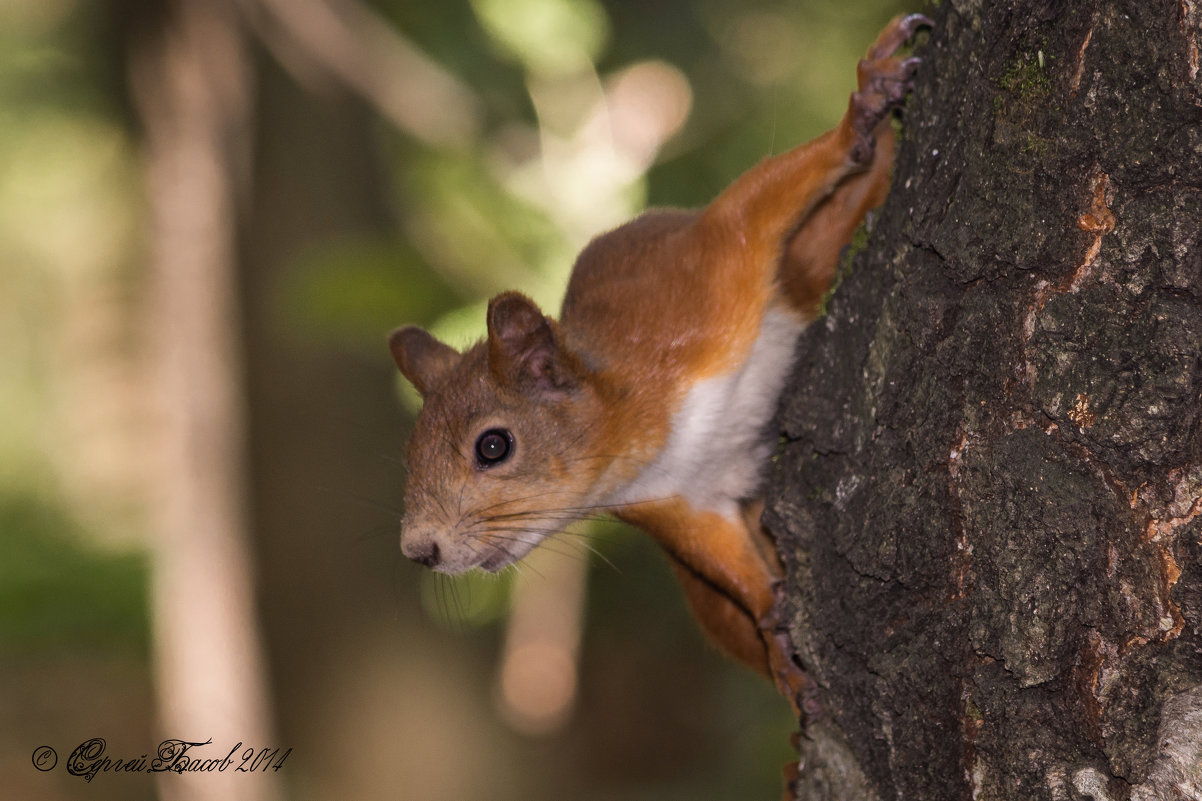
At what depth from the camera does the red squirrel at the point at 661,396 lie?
2.63m

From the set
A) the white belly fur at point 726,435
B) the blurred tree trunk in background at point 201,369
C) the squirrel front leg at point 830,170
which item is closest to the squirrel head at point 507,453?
the white belly fur at point 726,435

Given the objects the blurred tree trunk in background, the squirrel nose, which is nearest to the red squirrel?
the squirrel nose

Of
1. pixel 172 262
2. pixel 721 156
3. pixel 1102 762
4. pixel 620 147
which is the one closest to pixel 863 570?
pixel 1102 762

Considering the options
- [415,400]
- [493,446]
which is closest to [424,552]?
[493,446]

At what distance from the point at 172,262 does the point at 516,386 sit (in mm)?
4366

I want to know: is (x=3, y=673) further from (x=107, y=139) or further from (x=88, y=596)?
(x=107, y=139)

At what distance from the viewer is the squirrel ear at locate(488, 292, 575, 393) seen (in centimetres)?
257

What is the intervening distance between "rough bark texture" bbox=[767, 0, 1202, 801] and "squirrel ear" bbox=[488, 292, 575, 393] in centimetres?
88

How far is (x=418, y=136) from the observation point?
4836mm

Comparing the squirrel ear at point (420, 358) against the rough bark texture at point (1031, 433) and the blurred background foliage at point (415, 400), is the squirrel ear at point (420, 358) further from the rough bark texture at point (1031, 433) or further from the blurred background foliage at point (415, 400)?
the rough bark texture at point (1031, 433)

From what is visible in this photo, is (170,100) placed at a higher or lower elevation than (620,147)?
higher

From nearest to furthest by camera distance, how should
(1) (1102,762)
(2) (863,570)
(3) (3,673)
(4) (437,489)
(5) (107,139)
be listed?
(1) (1102,762) < (2) (863,570) < (4) (437,489) < (3) (3,673) < (5) (107,139)

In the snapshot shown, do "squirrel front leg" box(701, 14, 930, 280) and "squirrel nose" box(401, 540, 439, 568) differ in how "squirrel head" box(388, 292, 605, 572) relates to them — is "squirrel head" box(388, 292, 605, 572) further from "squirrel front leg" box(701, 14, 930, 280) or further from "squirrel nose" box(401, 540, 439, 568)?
"squirrel front leg" box(701, 14, 930, 280)

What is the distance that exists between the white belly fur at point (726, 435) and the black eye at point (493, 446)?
324mm
